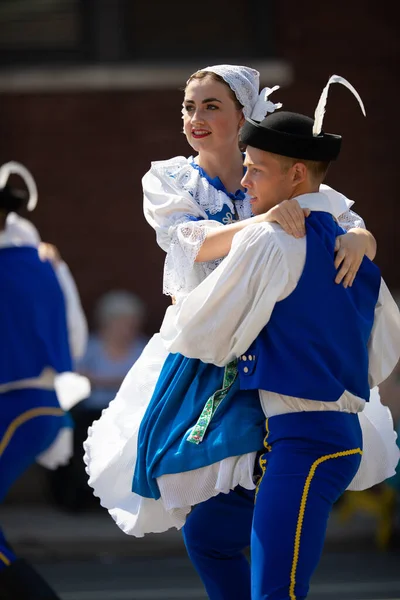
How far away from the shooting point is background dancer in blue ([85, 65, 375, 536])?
355 cm

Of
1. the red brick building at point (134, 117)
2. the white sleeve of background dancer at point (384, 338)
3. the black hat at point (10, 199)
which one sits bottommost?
the red brick building at point (134, 117)

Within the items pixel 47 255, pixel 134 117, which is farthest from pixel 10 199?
pixel 134 117

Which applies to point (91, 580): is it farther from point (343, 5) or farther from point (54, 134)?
point (343, 5)

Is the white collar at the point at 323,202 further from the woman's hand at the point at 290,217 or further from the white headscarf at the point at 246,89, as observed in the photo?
the white headscarf at the point at 246,89

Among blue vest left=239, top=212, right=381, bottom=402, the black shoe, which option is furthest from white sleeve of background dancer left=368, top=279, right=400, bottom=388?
the black shoe

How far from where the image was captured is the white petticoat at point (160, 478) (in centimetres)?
356

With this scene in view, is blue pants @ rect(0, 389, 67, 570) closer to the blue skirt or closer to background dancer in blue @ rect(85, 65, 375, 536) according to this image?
background dancer in blue @ rect(85, 65, 375, 536)

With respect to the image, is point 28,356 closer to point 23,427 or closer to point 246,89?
point 23,427

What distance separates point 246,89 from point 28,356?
6.64 ft

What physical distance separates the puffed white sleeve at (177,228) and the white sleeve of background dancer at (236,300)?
0.55ft

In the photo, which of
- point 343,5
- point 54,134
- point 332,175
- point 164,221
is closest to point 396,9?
point 343,5

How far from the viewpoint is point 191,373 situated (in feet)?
12.2

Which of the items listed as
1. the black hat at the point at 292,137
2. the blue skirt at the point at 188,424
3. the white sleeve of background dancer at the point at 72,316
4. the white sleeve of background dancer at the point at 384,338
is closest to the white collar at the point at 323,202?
the black hat at the point at 292,137

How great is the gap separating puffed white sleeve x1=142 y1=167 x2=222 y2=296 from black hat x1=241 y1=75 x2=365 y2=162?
293 mm
